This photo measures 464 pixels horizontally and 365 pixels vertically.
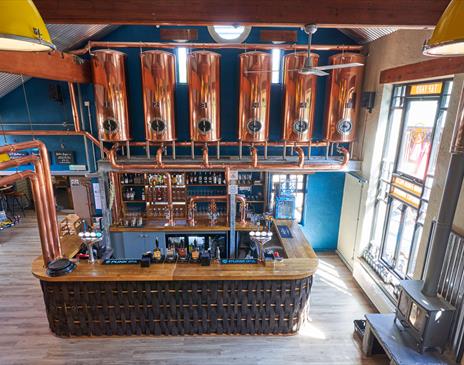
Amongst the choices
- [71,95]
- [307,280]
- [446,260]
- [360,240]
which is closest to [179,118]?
[71,95]

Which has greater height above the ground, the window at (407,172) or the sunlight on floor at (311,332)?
the window at (407,172)

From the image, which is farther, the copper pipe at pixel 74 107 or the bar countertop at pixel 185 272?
the copper pipe at pixel 74 107

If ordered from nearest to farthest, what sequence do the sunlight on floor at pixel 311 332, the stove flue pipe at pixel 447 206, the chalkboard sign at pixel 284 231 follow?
the stove flue pipe at pixel 447 206
the sunlight on floor at pixel 311 332
the chalkboard sign at pixel 284 231

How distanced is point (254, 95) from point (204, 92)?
3.35 ft

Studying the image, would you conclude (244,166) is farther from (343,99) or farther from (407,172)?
(407,172)

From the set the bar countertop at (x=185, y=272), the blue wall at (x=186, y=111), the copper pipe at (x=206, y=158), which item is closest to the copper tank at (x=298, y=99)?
the blue wall at (x=186, y=111)

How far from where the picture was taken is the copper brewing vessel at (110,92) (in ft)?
18.4

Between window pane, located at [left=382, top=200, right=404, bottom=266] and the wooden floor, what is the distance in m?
1.06

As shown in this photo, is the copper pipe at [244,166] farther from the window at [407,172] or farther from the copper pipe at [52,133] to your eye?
the copper pipe at [52,133]

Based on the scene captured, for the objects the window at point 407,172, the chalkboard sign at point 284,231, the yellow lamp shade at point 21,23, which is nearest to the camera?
the yellow lamp shade at point 21,23

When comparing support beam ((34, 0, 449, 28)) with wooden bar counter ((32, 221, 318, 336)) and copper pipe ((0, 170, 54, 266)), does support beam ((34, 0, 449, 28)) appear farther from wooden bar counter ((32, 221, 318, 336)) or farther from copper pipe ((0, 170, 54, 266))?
wooden bar counter ((32, 221, 318, 336))

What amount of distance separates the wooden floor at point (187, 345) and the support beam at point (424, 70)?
4360 mm

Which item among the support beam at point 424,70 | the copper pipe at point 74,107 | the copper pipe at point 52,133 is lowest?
the copper pipe at point 52,133

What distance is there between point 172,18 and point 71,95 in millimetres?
4839
